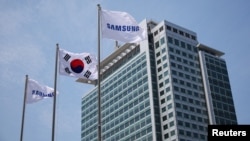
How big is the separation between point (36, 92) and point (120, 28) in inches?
620

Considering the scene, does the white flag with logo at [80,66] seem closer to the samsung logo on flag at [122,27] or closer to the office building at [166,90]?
the samsung logo on flag at [122,27]

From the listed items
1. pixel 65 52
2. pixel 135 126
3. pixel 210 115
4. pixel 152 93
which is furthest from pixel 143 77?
pixel 65 52

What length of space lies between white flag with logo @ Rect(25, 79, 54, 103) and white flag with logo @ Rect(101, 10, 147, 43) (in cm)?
1441

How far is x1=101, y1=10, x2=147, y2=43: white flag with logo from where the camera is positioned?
38031 mm

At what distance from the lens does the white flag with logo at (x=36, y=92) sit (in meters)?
47.3

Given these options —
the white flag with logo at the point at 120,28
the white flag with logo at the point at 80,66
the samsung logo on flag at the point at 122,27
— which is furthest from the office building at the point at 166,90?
the samsung logo on flag at the point at 122,27

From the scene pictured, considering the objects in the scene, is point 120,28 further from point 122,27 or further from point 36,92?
point 36,92

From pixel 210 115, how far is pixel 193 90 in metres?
10.8

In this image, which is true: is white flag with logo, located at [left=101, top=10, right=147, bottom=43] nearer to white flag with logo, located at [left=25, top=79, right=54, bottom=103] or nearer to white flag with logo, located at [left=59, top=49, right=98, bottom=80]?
white flag with logo, located at [left=59, top=49, right=98, bottom=80]

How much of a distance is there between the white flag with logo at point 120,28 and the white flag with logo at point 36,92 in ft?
47.3

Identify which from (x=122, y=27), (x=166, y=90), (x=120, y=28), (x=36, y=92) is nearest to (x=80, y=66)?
(x=120, y=28)

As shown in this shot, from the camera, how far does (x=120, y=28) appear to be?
126 feet

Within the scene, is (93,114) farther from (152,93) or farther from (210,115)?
(210,115)

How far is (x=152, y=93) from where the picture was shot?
5443 inches
